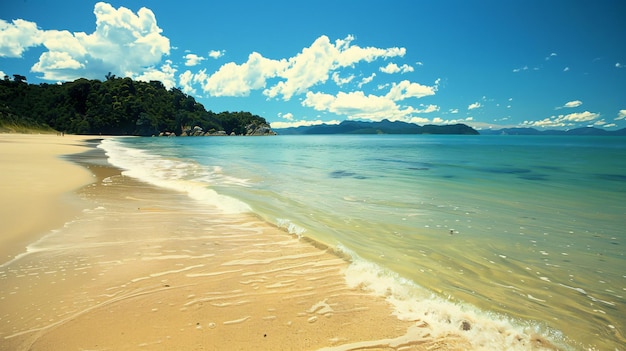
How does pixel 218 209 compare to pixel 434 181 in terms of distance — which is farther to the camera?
pixel 434 181

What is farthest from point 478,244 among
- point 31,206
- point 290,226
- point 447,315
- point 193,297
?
point 31,206

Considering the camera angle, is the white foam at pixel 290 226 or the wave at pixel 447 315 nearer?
the wave at pixel 447 315

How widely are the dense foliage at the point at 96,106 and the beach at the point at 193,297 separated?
12338 centimetres

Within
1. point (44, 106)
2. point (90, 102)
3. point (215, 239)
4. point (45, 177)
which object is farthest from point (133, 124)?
point (215, 239)

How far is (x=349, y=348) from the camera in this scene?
277cm

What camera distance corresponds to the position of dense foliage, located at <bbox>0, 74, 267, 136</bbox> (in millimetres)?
111625

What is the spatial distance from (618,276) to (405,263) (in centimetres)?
338

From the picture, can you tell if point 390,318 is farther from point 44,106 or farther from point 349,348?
point 44,106

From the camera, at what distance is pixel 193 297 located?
11.9 feet

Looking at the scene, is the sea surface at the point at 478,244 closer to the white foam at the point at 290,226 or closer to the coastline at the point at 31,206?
the white foam at the point at 290,226

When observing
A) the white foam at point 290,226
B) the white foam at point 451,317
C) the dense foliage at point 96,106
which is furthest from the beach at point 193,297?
the dense foliage at point 96,106

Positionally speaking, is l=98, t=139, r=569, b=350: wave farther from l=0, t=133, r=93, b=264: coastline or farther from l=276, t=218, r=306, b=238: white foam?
l=0, t=133, r=93, b=264: coastline

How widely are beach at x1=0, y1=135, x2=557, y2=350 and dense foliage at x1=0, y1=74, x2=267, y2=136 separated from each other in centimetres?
12338

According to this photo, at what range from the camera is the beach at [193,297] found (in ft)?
9.47
